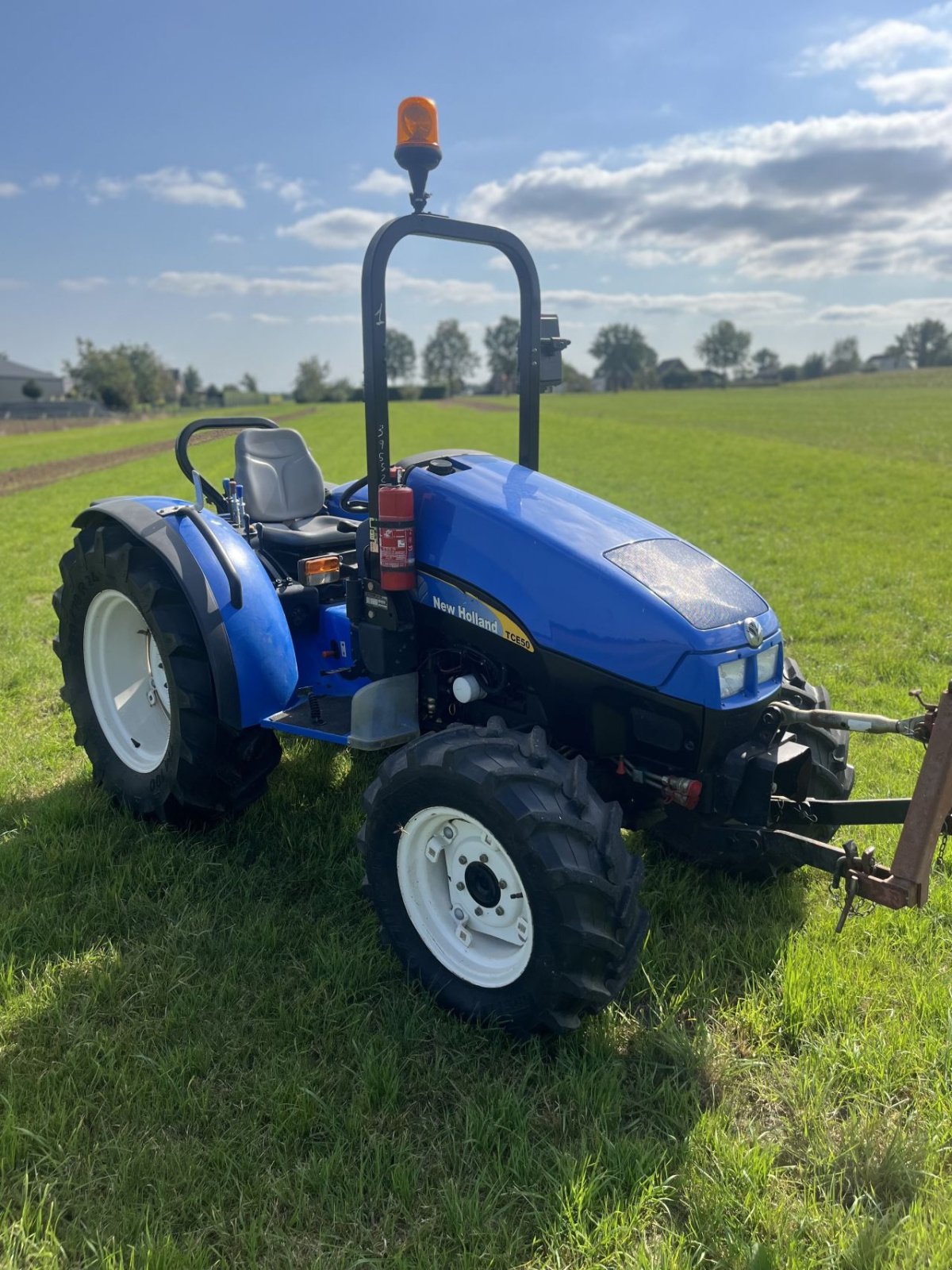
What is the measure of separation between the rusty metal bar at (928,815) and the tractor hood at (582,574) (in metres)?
0.51

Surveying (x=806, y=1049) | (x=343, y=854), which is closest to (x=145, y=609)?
(x=343, y=854)

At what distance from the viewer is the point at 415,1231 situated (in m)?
1.91

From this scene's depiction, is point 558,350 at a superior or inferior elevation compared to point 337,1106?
superior

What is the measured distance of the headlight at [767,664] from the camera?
8.47ft

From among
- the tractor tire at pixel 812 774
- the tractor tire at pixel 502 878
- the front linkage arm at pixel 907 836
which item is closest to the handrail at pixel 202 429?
the tractor tire at pixel 502 878

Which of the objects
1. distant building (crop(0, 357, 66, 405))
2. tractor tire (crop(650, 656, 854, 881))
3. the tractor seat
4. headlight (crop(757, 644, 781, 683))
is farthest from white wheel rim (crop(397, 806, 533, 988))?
distant building (crop(0, 357, 66, 405))

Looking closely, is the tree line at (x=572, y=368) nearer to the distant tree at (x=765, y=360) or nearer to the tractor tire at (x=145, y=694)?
the distant tree at (x=765, y=360)

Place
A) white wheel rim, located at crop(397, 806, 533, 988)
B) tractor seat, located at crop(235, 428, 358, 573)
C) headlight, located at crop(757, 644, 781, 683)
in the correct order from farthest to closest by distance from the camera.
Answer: tractor seat, located at crop(235, 428, 358, 573) < headlight, located at crop(757, 644, 781, 683) < white wheel rim, located at crop(397, 806, 533, 988)

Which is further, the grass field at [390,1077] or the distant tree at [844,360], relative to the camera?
the distant tree at [844,360]

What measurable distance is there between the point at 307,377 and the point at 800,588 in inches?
2733

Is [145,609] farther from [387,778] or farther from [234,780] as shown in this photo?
[387,778]

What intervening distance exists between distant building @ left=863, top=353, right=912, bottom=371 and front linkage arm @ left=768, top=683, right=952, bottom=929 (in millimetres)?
129753

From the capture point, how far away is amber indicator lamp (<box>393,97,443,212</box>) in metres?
2.61

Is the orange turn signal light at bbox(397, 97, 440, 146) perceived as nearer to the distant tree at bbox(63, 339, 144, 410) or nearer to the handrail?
the handrail
